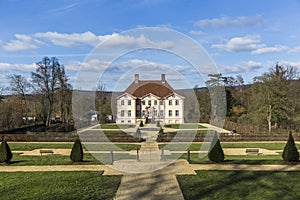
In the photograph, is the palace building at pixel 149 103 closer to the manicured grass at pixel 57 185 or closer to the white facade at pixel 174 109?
the white facade at pixel 174 109

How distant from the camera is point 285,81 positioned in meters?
33.5

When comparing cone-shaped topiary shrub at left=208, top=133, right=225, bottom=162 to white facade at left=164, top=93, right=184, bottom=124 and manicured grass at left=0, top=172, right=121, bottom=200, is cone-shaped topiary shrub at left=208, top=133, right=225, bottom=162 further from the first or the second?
white facade at left=164, top=93, right=184, bottom=124

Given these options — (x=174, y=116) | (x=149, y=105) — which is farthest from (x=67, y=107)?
(x=174, y=116)

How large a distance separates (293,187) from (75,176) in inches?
291

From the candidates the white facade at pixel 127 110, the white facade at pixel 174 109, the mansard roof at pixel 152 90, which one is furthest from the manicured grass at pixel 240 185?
the mansard roof at pixel 152 90

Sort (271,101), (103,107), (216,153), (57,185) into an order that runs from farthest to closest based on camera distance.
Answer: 1. (103,107)
2. (271,101)
3. (216,153)
4. (57,185)

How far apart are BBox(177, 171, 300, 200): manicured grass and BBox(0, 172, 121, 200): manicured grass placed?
2491 mm

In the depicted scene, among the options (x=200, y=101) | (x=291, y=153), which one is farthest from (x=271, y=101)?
(x=291, y=153)

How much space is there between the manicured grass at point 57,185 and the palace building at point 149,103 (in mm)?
31263

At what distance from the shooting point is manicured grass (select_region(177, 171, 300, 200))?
28.7ft

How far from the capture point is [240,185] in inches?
386

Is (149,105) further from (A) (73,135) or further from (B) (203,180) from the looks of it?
(B) (203,180)

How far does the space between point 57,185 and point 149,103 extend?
36.2 m

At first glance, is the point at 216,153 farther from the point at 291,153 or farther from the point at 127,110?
the point at 127,110
